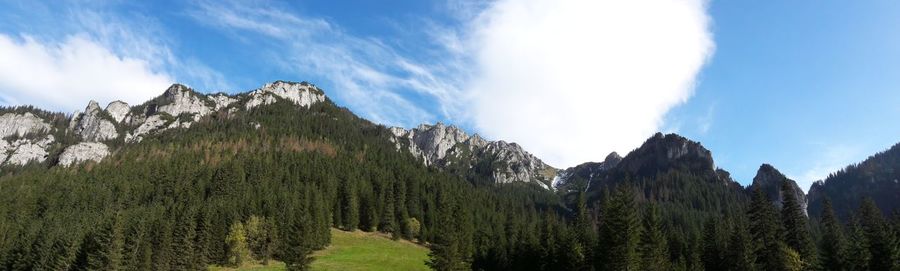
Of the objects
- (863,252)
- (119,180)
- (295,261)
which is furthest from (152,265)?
(863,252)

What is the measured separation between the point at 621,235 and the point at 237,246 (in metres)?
67.7

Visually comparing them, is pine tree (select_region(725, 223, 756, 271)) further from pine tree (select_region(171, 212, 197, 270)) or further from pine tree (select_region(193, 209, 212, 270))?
pine tree (select_region(171, 212, 197, 270))

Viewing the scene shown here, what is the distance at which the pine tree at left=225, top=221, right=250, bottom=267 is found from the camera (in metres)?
99.1

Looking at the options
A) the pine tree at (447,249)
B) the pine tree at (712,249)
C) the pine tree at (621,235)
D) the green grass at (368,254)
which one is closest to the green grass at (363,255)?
the green grass at (368,254)

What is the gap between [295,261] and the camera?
76.1 meters

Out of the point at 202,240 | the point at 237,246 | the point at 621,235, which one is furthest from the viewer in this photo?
the point at 202,240

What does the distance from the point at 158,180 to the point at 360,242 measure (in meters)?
93.3

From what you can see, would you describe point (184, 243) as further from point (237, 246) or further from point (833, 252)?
point (833, 252)

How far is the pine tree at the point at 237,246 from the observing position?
9912cm

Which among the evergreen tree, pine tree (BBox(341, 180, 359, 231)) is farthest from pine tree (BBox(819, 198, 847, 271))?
pine tree (BBox(341, 180, 359, 231))

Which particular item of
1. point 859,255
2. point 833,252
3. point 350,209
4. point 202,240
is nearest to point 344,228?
point 350,209

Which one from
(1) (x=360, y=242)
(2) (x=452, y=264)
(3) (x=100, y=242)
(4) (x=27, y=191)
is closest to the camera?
(2) (x=452, y=264)

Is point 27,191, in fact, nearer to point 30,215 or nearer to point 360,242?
point 30,215

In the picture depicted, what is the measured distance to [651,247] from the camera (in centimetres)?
7812
